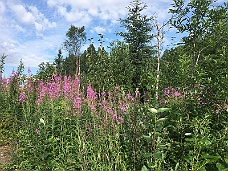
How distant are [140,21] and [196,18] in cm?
728

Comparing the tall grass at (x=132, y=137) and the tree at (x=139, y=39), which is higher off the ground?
the tree at (x=139, y=39)

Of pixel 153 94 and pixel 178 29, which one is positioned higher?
pixel 178 29

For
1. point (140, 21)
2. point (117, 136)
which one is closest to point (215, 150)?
point (117, 136)

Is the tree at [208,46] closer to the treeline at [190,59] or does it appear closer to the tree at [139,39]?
the treeline at [190,59]

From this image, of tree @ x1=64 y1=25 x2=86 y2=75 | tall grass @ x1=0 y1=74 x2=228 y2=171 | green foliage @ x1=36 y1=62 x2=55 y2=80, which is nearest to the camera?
tall grass @ x1=0 y1=74 x2=228 y2=171

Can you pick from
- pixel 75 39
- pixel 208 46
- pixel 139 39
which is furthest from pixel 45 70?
pixel 75 39

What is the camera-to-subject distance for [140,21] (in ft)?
37.1

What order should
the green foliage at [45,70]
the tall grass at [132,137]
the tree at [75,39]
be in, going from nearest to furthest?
the tall grass at [132,137] → the green foliage at [45,70] → the tree at [75,39]

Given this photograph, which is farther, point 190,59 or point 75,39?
point 75,39

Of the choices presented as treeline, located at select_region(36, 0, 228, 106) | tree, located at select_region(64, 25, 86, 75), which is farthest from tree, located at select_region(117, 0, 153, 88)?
tree, located at select_region(64, 25, 86, 75)

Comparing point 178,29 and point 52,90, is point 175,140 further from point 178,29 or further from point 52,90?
point 52,90

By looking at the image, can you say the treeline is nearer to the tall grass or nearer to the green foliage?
the tall grass

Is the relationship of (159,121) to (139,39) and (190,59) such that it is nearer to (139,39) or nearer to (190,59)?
(190,59)

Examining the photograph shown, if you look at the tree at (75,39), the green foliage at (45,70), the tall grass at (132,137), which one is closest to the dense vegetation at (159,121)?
the tall grass at (132,137)
